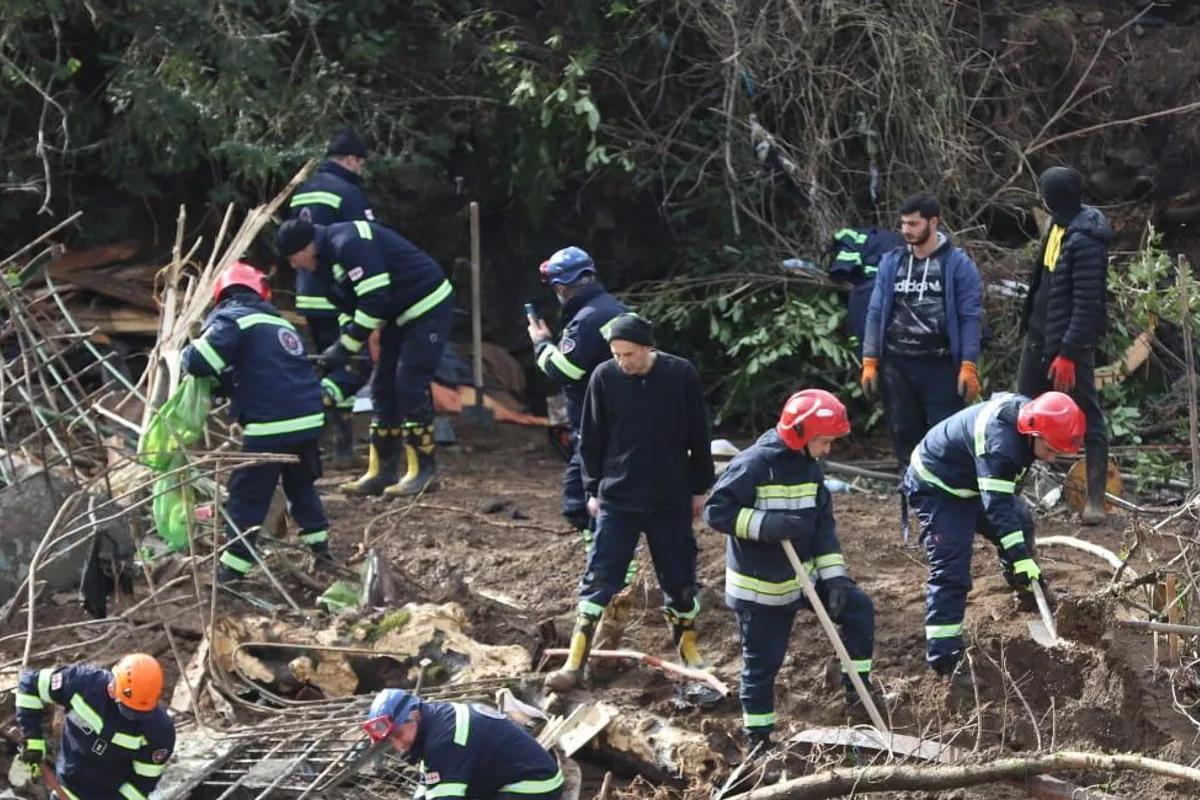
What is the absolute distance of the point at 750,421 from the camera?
43.7ft

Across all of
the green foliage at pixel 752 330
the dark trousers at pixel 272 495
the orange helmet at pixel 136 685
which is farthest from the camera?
the green foliage at pixel 752 330

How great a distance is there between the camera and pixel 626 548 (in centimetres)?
830

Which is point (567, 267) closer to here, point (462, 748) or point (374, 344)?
point (462, 748)

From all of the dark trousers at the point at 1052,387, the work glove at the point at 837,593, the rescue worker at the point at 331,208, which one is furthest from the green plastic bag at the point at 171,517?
the dark trousers at the point at 1052,387

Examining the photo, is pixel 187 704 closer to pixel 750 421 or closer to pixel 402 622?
pixel 402 622

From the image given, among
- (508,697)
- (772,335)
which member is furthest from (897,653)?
(772,335)

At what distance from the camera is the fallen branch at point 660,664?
27.3ft

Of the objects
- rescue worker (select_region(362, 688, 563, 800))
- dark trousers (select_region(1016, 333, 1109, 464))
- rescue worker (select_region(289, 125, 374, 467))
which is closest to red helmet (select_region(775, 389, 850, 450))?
rescue worker (select_region(362, 688, 563, 800))

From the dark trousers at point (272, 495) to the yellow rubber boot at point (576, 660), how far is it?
1940 mm

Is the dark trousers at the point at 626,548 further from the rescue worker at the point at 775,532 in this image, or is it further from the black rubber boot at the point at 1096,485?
the black rubber boot at the point at 1096,485

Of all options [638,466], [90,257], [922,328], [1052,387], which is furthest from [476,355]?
[638,466]

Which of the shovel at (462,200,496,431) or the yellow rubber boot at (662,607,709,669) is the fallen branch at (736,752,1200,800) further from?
the shovel at (462,200,496,431)

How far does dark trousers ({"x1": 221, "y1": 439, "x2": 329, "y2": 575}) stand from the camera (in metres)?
9.45

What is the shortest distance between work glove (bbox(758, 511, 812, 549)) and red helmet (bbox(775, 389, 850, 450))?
1.01 feet
